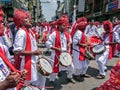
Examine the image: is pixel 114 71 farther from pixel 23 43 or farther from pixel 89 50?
pixel 89 50

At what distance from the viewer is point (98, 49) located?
8930 mm

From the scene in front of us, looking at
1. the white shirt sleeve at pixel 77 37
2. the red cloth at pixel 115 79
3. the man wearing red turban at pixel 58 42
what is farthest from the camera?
the white shirt sleeve at pixel 77 37

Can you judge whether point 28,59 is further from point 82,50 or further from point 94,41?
point 94,41

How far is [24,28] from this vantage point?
5.20 metres

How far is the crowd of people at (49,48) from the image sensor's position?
3.29 metres

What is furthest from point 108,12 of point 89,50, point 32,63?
point 32,63

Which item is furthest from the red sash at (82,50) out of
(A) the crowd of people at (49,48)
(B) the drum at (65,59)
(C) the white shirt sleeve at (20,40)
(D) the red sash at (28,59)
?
(C) the white shirt sleeve at (20,40)

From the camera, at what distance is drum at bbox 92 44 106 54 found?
884cm

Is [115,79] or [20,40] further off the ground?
[20,40]

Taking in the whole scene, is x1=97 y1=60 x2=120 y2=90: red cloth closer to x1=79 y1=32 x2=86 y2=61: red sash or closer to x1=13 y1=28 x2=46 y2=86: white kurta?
x1=13 y1=28 x2=46 y2=86: white kurta

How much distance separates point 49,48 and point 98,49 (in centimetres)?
190

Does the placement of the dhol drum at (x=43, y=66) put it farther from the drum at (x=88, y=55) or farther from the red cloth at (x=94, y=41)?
the red cloth at (x=94, y=41)

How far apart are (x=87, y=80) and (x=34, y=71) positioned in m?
3.68

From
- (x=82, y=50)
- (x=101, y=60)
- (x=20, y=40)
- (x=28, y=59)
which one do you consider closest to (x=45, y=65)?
(x=28, y=59)
